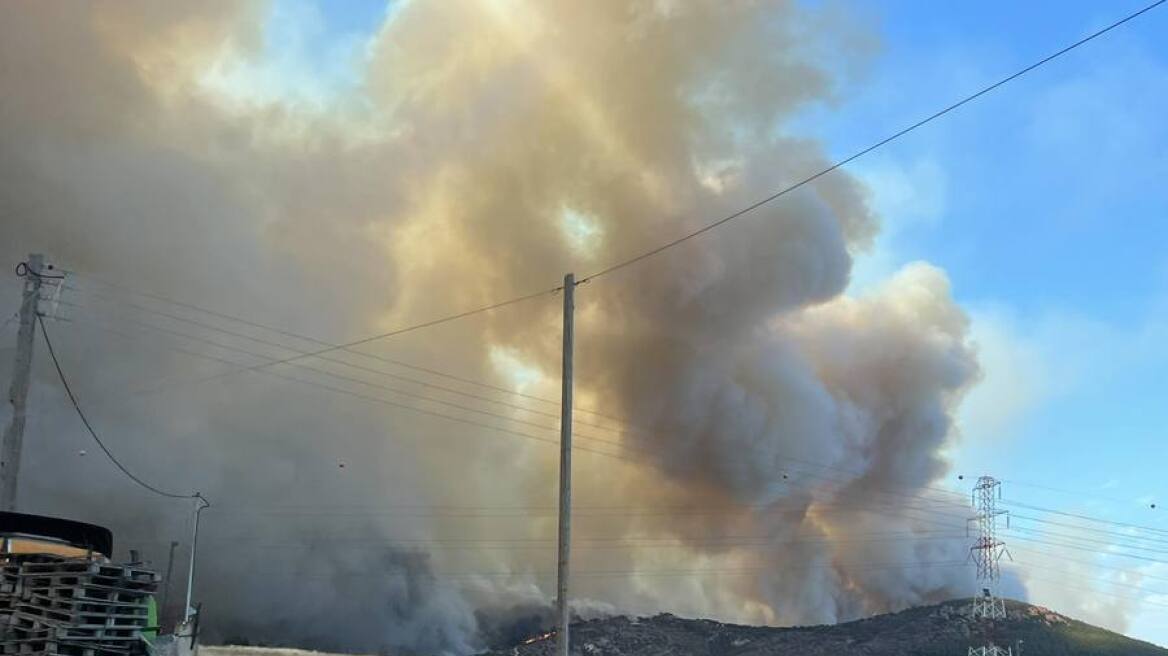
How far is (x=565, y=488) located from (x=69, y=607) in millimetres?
11345

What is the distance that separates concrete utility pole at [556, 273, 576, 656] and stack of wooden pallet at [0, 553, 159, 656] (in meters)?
9.45

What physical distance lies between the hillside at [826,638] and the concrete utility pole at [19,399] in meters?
100

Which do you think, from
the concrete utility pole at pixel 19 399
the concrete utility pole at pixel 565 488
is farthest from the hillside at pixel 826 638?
the concrete utility pole at pixel 565 488

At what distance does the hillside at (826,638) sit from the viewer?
135 meters

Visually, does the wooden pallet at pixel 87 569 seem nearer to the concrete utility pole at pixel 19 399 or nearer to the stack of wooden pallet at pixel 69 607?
the stack of wooden pallet at pixel 69 607

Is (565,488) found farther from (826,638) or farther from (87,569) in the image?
(826,638)

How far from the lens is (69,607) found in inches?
827

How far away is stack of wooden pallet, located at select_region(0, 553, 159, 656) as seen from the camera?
20641 mm

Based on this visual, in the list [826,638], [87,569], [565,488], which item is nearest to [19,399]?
[87,569]

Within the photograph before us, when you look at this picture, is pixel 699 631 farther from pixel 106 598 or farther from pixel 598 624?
pixel 106 598

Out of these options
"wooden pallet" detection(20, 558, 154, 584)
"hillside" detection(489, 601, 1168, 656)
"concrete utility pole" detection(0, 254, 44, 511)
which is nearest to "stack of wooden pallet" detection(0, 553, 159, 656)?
"wooden pallet" detection(20, 558, 154, 584)

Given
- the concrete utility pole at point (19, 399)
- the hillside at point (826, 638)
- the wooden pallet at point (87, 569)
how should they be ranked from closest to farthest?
the wooden pallet at point (87, 569) → the concrete utility pole at point (19, 399) → the hillside at point (826, 638)

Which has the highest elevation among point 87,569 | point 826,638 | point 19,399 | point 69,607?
point 19,399

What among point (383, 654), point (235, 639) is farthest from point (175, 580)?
point (383, 654)
